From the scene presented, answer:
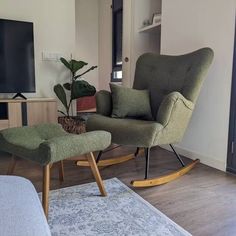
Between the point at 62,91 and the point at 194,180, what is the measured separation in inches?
73.0

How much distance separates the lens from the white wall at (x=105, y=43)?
4.83 m

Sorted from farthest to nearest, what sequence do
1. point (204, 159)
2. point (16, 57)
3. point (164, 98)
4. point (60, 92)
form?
1. point (60, 92)
2. point (16, 57)
3. point (204, 159)
4. point (164, 98)

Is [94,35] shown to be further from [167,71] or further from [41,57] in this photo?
[167,71]

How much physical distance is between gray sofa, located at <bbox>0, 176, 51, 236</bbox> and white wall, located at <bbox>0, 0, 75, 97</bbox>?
8.20 feet

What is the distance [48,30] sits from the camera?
3102 mm

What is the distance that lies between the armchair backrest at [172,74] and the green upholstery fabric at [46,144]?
34.0 inches

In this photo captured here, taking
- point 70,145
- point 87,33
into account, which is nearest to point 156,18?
point 70,145

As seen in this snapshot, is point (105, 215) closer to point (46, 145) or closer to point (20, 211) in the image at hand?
point (46, 145)

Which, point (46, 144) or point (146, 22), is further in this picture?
point (146, 22)

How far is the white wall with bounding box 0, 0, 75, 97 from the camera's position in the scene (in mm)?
2955

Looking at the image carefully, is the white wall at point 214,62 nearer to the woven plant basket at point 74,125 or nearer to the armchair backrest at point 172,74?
A: the armchair backrest at point 172,74

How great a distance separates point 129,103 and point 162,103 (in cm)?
42

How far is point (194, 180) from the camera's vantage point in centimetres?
191

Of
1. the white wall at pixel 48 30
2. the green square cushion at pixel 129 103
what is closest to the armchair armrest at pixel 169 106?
the green square cushion at pixel 129 103
